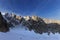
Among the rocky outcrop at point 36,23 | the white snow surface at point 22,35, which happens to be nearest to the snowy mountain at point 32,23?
the rocky outcrop at point 36,23

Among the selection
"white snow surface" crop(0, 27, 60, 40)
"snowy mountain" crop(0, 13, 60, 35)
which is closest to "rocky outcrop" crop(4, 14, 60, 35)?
"snowy mountain" crop(0, 13, 60, 35)

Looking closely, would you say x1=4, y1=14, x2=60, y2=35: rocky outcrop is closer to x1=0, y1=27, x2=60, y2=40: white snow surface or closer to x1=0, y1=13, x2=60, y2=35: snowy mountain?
x1=0, y1=13, x2=60, y2=35: snowy mountain

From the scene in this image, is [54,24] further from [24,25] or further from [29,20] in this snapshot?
[24,25]

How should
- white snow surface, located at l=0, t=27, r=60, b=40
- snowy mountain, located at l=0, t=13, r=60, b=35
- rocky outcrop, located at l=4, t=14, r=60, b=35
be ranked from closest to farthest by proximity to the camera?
white snow surface, located at l=0, t=27, r=60, b=40, snowy mountain, located at l=0, t=13, r=60, b=35, rocky outcrop, located at l=4, t=14, r=60, b=35

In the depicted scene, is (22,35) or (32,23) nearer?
(22,35)

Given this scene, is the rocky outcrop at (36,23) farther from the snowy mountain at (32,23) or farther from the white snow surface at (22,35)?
the white snow surface at (22,35)

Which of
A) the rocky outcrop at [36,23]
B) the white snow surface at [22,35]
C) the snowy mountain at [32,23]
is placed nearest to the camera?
the white snow surface at [22,35]

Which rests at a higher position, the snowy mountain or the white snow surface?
the snowy mountain

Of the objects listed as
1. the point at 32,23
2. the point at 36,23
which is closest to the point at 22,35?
the point at 32,23

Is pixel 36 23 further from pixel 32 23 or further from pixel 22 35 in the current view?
pixel 22 35

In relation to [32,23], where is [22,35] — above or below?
below

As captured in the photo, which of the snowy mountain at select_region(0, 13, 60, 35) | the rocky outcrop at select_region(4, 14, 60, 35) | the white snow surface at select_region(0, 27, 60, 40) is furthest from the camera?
the rocky outcrop at select_region(4, 14, 60, 35)
